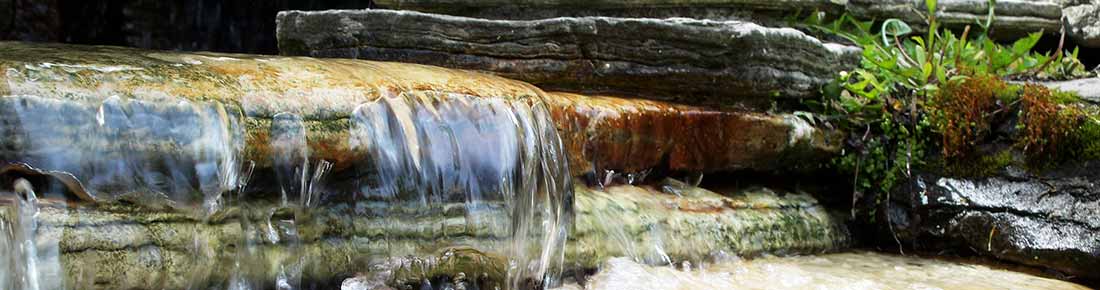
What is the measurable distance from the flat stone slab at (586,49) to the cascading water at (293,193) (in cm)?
72

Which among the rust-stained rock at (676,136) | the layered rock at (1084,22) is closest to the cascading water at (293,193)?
the rust-stained rock at (676,136)

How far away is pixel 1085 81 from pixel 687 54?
1.61 metres

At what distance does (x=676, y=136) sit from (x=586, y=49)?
428 mm

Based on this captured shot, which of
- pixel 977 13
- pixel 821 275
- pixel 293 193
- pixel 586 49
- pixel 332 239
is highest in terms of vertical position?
pixel 977 13

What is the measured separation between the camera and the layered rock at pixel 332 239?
1.97 metres

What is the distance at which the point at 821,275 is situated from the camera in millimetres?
2980

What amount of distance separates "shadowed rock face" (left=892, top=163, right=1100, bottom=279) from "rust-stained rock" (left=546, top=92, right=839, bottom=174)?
1.40 ft

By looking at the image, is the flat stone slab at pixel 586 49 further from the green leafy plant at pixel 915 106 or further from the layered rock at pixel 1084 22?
the layered rock at pixel 1084 22

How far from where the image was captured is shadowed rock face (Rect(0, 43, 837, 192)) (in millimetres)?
1962

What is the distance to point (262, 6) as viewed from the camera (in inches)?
273

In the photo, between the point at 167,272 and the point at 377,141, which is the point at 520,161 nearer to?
the point at 377,141

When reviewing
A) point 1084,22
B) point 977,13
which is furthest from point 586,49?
point 1084,22

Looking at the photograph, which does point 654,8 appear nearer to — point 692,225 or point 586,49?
point 586,49

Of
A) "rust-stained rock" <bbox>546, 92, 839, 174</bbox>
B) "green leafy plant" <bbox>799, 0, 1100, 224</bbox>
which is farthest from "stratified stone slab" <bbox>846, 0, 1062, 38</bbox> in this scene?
"rust-stained rock" <bbox>546, 92, 839, 174</bbox>
